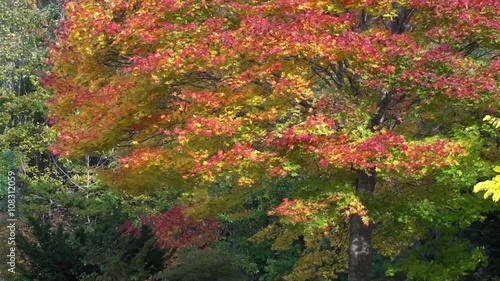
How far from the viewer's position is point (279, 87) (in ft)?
34.6

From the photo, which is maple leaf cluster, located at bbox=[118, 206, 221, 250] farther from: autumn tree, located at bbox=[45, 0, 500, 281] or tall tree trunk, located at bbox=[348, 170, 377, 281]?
autumn tree, located at bbox=[45, 0, 500, 281]

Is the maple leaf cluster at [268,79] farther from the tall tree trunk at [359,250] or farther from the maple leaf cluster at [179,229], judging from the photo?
the maple leaf cluster at [179,229]

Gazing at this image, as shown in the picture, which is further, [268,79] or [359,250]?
[359,250]

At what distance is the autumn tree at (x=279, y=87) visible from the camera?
398 inches

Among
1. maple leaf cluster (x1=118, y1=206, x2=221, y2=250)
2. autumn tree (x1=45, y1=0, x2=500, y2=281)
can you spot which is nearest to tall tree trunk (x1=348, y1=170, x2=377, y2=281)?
autumn tree (x1=45, y1=0, x2=500, y2=281)

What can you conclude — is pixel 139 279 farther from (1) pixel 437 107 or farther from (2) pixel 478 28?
(2) pixel 478 28

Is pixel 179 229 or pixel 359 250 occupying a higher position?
pixel 359 250

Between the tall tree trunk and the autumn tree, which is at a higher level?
the autumn tree

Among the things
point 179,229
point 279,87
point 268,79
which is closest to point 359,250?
point 268,79

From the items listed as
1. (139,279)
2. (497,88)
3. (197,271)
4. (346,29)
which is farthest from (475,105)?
(197,271)

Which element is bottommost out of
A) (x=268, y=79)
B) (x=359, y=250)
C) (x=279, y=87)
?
(x=359, y=250)

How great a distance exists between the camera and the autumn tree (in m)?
10.1

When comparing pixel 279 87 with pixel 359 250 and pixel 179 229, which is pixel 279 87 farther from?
pixel 179 229

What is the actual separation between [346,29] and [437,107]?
2.00 m
